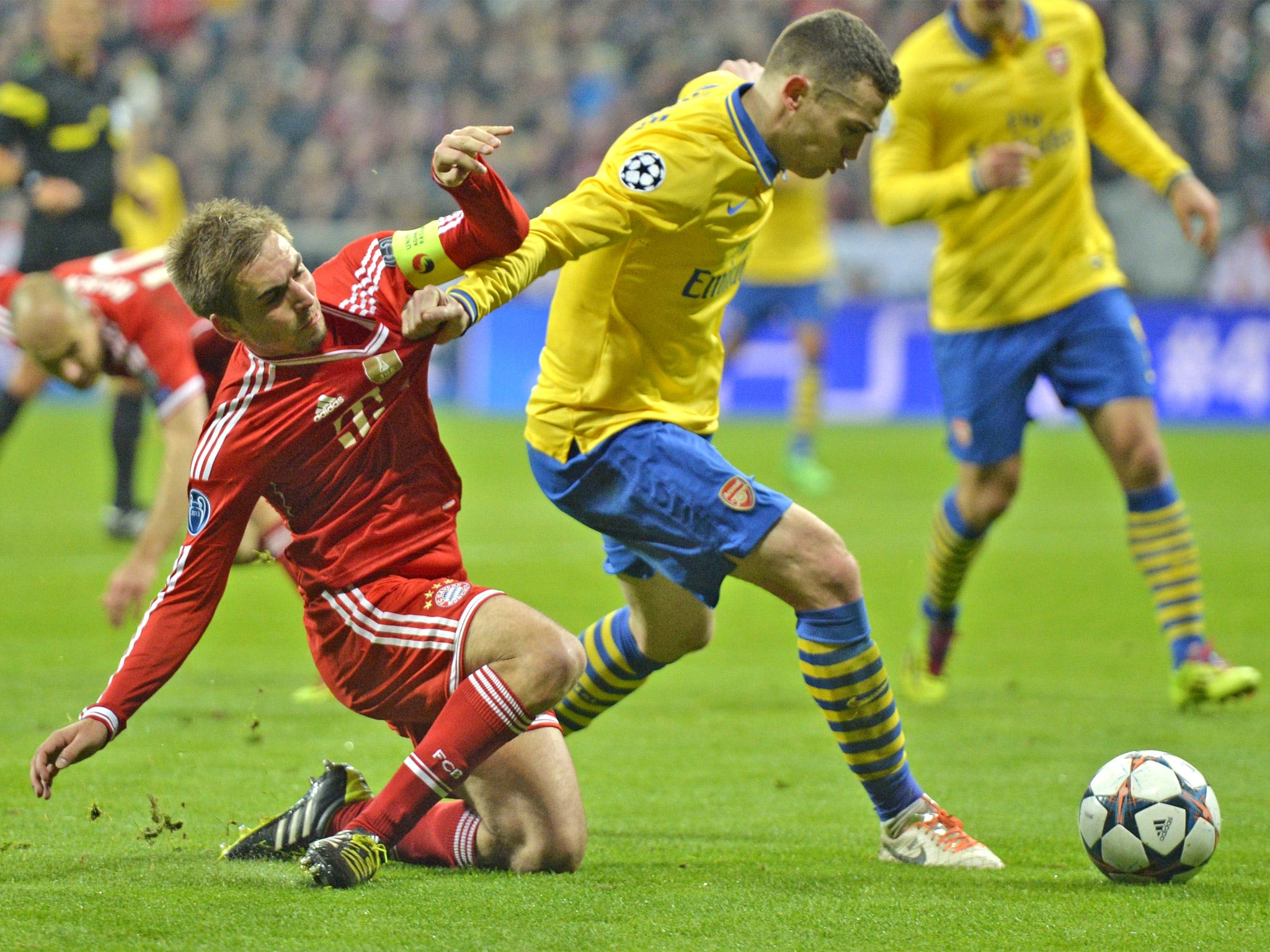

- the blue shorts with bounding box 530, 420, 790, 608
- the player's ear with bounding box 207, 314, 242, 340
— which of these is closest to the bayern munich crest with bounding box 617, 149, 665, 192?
the blue shorts with bounding box 530, 420, 790, 608

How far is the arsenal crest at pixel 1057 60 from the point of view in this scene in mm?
5699

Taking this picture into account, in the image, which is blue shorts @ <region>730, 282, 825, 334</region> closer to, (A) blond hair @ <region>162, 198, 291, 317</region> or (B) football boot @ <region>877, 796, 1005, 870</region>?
(B) football boot @ <region>877, 796, 1005, 870</region>

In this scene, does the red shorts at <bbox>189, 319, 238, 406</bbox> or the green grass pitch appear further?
the red shorts at <bbox>189, 319, 238, 406</bbox>

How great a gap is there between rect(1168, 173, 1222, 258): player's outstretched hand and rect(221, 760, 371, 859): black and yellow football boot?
11.1 feet

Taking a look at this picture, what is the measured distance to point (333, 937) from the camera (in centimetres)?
305

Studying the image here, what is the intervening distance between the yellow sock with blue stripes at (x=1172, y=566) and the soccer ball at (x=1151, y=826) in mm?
1931

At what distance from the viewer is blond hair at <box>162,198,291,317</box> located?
3398mm

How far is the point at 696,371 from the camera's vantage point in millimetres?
4137

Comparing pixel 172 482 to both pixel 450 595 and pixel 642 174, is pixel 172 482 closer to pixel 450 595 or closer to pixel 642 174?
pixel 450 595

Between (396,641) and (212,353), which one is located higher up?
(212,353)

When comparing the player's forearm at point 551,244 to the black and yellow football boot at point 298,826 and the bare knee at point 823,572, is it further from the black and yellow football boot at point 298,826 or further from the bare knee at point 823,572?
the black and yellow football boot at point 298,826

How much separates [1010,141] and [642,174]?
92.3 inches

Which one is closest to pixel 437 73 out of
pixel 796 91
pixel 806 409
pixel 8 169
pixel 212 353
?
pixel 806 409

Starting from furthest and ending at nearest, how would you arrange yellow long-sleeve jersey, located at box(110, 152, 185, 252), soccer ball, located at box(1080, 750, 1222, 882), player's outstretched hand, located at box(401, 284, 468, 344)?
yellow long-sleeve jersey, located at box(110, 152, 185, 252) < soccer ball, located at box(1080, 750, 1222, 882) < player's outstretched hand, located at box(401, 284, 468, 344)
